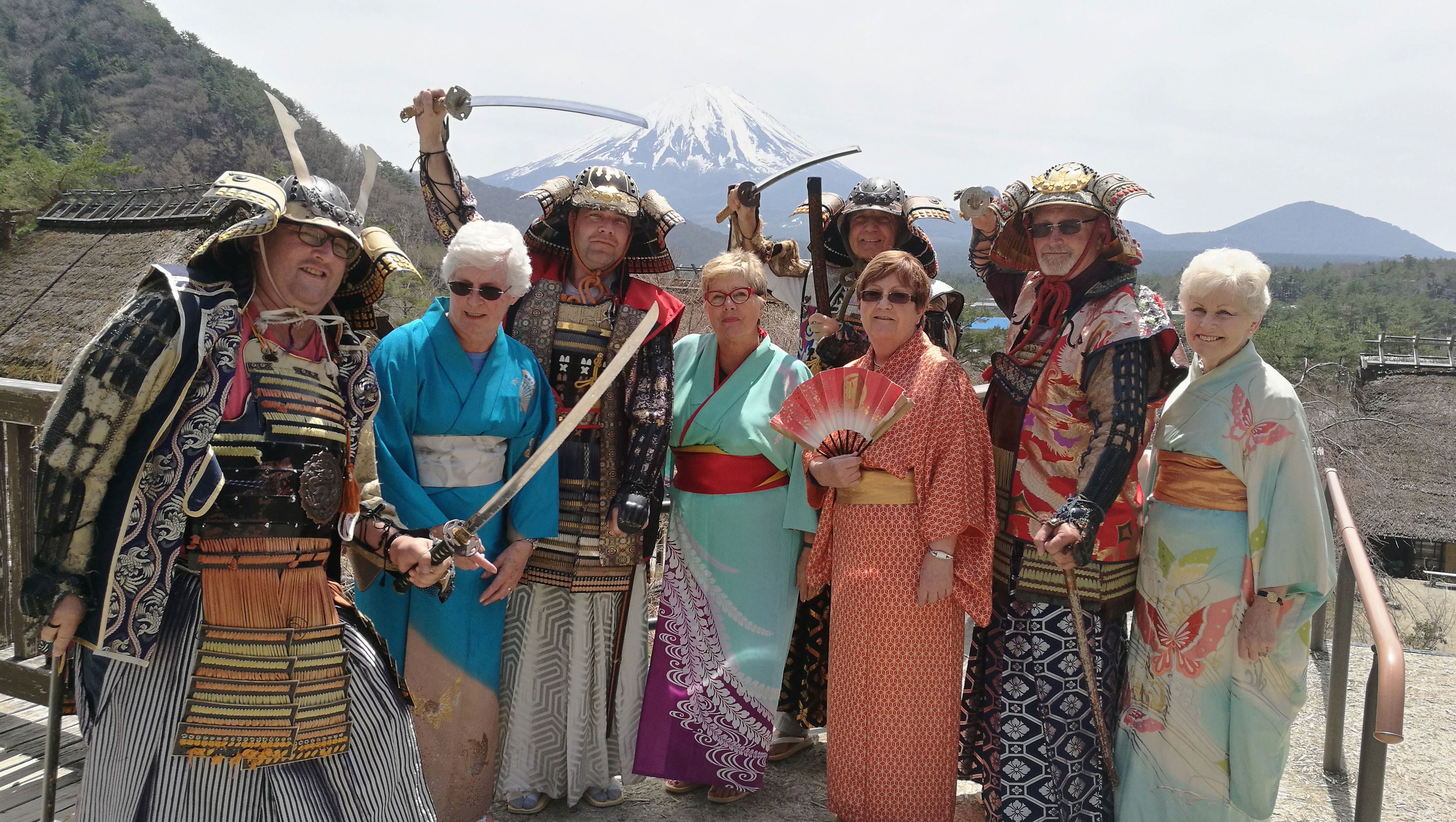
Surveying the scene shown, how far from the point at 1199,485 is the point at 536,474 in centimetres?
218

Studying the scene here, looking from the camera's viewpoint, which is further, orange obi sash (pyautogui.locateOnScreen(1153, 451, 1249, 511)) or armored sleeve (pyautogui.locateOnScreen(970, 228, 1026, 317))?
armored sleeve (pyautogui.locateOnScreen(970, 228, 1026, 317))

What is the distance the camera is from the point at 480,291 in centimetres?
295

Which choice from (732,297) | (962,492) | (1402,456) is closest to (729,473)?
(732,297)

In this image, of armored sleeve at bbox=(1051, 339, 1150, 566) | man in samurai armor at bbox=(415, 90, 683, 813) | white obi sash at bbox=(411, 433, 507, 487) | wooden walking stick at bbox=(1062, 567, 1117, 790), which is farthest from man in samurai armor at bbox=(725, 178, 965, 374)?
white obi sash at bbox=(411, 433, 507, 487)

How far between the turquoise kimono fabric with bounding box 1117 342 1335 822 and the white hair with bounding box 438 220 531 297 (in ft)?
7.16

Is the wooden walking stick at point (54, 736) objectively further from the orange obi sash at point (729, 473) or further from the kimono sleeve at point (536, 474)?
the orange obi sash at point (729, 473)

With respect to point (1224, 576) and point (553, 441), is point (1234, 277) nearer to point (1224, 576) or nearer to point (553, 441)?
point (1224, 576)

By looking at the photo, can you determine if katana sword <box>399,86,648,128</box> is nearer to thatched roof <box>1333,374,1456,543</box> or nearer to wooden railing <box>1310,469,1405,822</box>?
wooden railing <box>1310,469,1405,822</box>

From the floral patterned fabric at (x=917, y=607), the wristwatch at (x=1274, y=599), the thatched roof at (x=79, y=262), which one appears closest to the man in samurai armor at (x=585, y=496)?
the floral patterned fabric at (x=917, y=607)

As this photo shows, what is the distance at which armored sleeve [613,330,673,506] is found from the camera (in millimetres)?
3373

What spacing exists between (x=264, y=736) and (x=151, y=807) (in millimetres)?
288

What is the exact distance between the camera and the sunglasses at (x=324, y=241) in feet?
7.52

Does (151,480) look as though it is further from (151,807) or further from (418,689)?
(418,689)

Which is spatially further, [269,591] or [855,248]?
[855,248]
